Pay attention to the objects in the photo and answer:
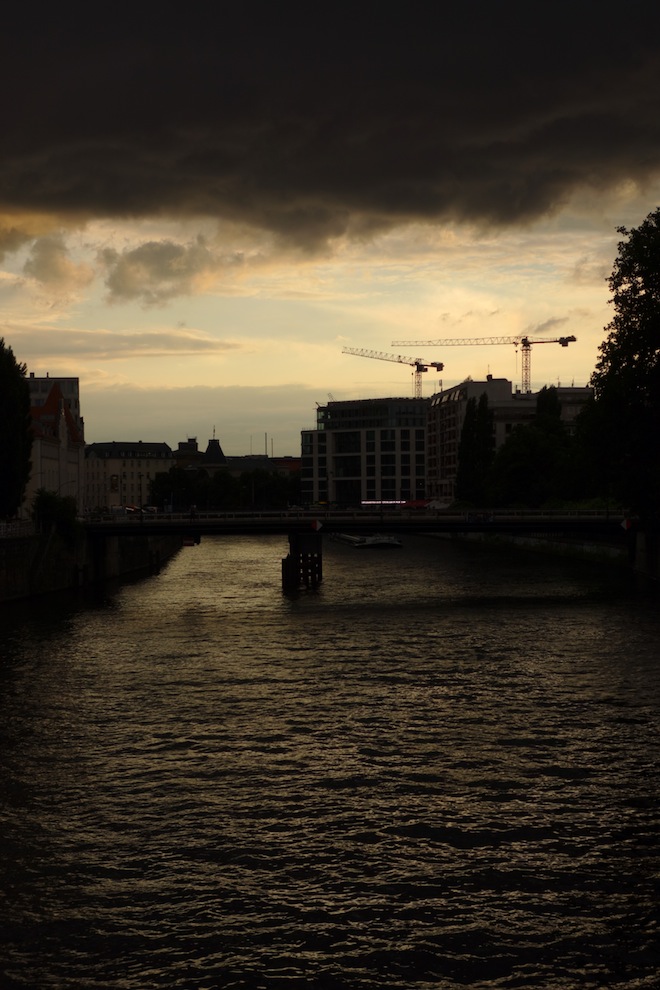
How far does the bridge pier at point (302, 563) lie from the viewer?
10344 centimetres

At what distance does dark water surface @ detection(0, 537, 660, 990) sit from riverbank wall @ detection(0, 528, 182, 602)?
26018 millimetres

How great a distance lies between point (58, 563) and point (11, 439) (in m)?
13.2

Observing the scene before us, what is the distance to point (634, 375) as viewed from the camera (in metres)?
90.1

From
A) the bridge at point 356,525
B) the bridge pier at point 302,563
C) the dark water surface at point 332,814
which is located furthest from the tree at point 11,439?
the dark water surface at point 332,814

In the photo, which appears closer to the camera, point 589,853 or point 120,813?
point 589,853

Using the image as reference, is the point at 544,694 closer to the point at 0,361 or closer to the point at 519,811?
the point at 519,811

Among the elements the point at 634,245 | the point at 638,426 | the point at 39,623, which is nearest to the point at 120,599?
the point at 39,623

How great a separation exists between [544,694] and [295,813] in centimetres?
1917

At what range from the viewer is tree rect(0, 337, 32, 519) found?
93.6m

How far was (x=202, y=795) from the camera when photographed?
3250 cm

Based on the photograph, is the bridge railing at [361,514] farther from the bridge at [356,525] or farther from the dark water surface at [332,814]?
the dark water surface at [332,814]

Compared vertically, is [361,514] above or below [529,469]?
below

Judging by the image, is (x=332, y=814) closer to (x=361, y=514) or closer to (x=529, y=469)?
(x=361, y=514)

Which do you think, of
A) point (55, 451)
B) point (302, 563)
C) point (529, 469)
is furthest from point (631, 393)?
point (55, 451)
